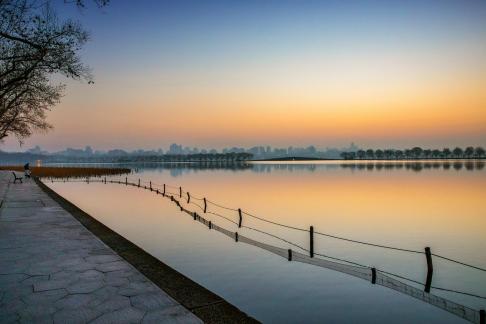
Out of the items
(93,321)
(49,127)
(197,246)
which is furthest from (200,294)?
(49,127)

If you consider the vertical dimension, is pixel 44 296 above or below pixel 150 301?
above

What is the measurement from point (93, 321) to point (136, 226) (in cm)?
2069

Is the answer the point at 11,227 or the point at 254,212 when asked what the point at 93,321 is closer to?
the point at 11,227

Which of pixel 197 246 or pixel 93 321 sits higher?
pixel 93 321

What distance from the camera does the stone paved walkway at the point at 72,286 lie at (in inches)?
229

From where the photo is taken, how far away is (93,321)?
5.59 metres

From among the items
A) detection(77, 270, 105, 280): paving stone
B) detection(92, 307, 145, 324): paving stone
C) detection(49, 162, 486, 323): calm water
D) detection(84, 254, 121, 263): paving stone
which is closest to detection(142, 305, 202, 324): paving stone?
detection(92, 307, 145, 324): paving stone

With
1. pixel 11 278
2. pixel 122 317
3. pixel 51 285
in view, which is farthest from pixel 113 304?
pixel 11 278

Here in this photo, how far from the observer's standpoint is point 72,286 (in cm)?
707

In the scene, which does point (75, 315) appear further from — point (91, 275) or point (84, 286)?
point (91, 275)

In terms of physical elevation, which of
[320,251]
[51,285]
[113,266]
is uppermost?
[51,285]

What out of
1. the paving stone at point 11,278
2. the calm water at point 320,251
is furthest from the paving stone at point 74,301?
the calm water at point 320,251

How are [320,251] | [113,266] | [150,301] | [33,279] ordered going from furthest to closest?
1. [320,251]
2. [113,266]
3. [33,279]
4. [150,301]

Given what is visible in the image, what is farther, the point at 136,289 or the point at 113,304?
the point at 136,289
